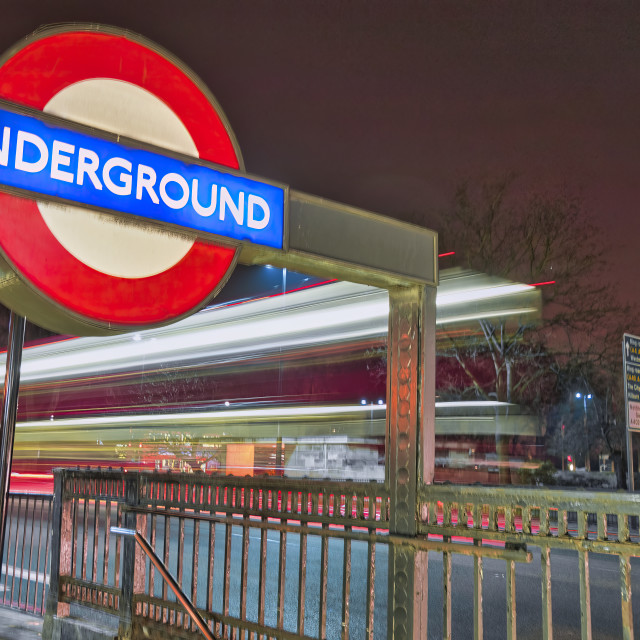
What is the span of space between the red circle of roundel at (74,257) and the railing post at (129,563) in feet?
7.32

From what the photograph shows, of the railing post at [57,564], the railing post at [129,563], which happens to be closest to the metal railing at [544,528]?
the railing post at [129,563]

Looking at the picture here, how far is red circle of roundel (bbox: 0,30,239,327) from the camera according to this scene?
3.10 m

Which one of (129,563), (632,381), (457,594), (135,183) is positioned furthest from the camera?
(632,381)

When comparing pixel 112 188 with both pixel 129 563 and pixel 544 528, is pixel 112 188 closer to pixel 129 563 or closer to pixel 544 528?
pixel 544 528

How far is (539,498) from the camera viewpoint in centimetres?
333

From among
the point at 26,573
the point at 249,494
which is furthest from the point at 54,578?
the point at 26,573

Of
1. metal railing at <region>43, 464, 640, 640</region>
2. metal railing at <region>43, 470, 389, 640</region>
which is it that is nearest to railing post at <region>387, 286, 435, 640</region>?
metal railing at <region>43, 464, 640, 640</region>

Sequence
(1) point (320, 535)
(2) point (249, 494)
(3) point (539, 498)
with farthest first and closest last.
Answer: (2) point (249, 494)
(1) point (320, 535)
(3) point (539, 498)

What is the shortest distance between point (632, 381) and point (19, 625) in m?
8.72

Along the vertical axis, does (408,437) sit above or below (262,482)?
above

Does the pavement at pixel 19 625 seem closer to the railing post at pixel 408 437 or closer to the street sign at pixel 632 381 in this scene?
the railing post at pixel 408 437

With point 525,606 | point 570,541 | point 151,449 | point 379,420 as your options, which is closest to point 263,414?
point 379,420

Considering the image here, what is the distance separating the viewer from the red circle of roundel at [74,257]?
310cm

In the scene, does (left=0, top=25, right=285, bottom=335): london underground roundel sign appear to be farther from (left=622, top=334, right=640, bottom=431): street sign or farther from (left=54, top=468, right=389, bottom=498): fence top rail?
(left=622, top=334, right=640, bottom=431): street sign
